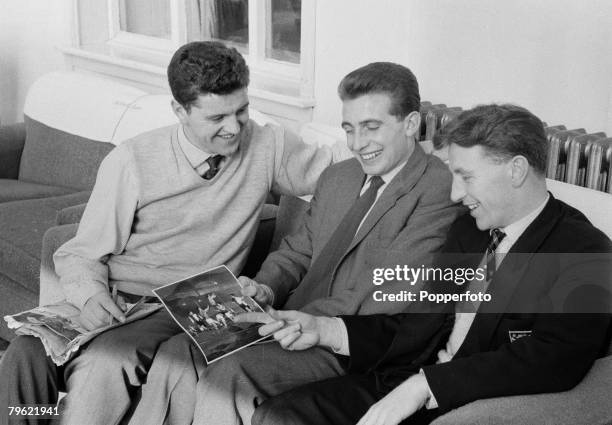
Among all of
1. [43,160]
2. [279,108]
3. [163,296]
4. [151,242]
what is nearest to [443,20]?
[279,108]

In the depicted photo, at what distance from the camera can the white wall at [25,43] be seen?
16.3 ft

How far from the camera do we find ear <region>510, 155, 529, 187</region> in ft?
6.18

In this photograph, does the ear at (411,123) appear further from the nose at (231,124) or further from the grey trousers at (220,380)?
the grey trousers at (220,380)

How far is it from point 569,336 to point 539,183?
332mm

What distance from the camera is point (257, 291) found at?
2.31 metres

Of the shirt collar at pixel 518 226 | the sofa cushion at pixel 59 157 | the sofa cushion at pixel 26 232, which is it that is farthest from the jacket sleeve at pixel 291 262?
the sofa cushion at pixel 59 157

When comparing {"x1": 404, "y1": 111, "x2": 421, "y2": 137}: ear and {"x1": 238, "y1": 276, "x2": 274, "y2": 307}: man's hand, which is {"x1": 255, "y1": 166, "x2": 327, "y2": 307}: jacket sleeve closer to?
{"x1": 238, "y1": 276, "x2": 274, "y2": 307}: man's hand

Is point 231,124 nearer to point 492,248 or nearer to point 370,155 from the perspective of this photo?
point 370,155

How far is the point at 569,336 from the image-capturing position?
1779mm

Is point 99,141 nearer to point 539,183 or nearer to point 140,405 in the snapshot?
point 140,405

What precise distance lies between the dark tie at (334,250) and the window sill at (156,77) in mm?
1352

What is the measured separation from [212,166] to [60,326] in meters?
0.58

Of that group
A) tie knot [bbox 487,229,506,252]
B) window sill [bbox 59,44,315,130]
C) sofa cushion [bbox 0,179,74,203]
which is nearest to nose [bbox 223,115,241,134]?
tie knot [bbox 487,229,506,252]

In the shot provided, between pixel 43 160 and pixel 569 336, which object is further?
pixel 43 160
